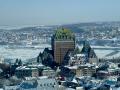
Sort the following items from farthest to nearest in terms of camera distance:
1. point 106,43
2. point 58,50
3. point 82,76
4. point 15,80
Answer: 1. point 106,43
2. point 58,50
3. point 82,76
4. point 15,80

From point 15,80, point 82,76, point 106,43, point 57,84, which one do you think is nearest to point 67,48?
point 82,76

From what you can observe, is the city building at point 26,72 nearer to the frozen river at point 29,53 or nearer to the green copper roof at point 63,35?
the green copper roof at point 63,35

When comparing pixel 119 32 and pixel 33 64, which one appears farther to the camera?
pixel 119 32

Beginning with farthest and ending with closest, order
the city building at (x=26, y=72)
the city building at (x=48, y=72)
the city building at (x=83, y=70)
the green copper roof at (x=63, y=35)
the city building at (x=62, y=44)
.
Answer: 1. the green copper roof at (x=63, y=35)
2. the city building at (x=62, y=44)
3. the city building at (x=83, y=70)
4. the city building at (x=26, y=72)
5. the city building at (x=48, y=72)

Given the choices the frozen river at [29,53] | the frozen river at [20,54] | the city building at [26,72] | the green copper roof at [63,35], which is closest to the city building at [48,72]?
the city building at [26,72]

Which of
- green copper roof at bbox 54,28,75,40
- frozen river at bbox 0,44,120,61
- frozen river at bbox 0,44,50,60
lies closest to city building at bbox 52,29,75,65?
green copper roof at bbox 54,28,75,40

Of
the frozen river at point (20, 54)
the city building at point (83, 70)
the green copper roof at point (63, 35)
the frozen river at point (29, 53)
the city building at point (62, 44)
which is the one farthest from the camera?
the frozen river at point (29, 53)

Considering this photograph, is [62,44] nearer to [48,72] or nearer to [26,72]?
[48,72]

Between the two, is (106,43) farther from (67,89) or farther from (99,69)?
(67,89)

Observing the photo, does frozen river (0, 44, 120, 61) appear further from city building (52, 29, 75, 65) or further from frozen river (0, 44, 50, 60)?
city building (52, 29, 75, 65)
